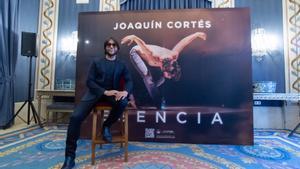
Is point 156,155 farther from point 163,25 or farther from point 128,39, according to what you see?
point 163,25

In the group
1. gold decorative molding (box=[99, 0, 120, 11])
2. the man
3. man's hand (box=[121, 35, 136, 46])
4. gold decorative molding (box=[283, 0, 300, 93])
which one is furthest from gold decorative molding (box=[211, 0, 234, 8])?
the man

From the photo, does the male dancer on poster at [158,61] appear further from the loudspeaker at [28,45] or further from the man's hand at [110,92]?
the loudspeaker at [28,45]

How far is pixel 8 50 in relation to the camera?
3689mm

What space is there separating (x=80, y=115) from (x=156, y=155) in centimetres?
92

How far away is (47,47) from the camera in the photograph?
442 centimetres

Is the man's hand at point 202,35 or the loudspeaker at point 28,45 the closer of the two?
the man's hand at point 202,35

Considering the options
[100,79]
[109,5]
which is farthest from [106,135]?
[109,5]

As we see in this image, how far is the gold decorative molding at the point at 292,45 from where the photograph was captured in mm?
3887

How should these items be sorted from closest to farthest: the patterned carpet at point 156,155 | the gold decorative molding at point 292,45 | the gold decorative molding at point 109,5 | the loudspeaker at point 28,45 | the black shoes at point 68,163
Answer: the black shoes at point 68,163 < the patterned carpet at point 156,155 < the loudspeaker at point 28,45 < the gold decorative molding at point 292,45 < the gold decorative molding at point 109,5

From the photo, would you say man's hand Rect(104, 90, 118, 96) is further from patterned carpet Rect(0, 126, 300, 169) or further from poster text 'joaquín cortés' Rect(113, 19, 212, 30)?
poster text 'joaquín cortés' Rect(113, 19, 212, 30)

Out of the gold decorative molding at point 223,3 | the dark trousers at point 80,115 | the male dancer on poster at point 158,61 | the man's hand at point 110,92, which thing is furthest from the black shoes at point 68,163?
the gold decorative molding at point 223,3

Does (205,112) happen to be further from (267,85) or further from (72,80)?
(72,80)

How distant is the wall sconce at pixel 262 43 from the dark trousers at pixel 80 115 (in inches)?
120

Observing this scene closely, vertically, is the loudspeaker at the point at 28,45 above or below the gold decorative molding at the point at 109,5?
below
